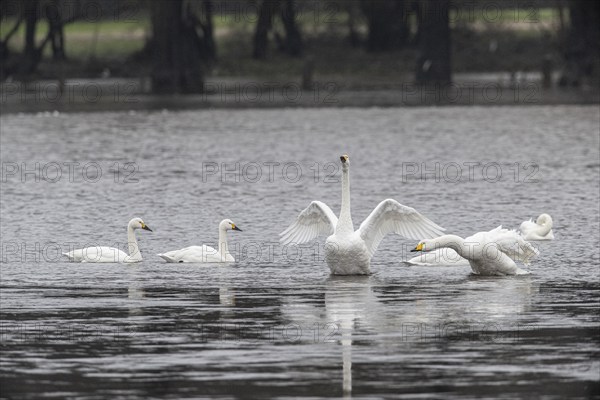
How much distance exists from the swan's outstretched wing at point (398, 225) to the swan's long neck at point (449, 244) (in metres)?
0.82

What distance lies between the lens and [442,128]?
42.8 meters

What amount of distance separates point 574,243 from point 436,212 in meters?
4.03

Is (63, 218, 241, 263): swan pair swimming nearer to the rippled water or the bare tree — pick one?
the rippled water

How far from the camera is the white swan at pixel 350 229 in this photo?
16.9 m

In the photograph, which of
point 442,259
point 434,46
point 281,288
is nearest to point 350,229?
point 281,288

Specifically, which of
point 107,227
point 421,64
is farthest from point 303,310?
point 421,64

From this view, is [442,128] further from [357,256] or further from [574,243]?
[357,256]

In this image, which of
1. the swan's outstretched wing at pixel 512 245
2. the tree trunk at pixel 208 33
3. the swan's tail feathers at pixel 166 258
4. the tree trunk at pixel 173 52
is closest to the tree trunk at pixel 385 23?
the tree trunk at pixel 208 33

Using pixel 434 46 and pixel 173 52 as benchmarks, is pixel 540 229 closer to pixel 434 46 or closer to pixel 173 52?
pixel 173 52

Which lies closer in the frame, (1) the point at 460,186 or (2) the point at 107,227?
(2) the point at 107,227

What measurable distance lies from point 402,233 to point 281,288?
228cm

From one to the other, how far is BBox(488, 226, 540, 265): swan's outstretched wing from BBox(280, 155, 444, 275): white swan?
829 millimetres

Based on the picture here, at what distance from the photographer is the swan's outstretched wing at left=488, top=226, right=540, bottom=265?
56.2 ft

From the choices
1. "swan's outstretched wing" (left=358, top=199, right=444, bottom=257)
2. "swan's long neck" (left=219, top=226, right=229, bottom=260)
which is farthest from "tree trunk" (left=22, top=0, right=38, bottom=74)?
"swan's outstretched wing" (left=358, top=199, right=444, bottom=257)
